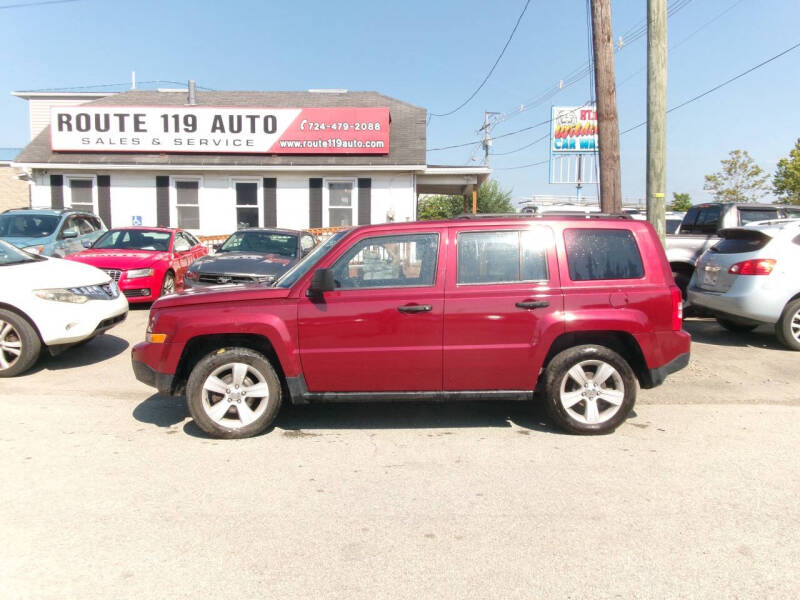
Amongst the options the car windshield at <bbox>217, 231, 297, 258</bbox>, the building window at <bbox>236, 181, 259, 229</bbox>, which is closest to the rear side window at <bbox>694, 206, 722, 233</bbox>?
the car windshield at <bbox>217, 231, 297, 258</bbox>

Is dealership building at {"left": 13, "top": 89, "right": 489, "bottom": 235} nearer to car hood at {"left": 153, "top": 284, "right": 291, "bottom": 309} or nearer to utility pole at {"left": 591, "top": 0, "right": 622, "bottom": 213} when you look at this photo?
utility pole at {"left": 591, "top": 0, "right": 622, "bottom": 213}

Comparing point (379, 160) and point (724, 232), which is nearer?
point (724, 232)

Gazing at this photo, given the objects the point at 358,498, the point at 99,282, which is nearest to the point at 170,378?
the point at 358,498

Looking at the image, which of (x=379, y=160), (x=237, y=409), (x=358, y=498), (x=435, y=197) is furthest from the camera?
(x=435, y=197)

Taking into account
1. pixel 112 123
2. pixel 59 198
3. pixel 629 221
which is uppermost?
pixel 112 123

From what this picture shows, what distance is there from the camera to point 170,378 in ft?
16.1

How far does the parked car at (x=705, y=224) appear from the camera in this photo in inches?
383

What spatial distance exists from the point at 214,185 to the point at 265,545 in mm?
15660

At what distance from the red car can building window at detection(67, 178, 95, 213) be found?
683cm

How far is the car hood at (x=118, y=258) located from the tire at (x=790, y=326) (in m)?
9.63

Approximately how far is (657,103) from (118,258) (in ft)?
28.7

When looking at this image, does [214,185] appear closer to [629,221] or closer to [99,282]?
[99,282]

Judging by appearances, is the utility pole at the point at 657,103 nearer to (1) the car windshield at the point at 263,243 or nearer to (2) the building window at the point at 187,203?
(1) the car windshield at the point at 263,243

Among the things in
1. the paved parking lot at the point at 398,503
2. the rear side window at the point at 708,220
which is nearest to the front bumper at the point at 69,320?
the paved parking lot at the point at 398,503
